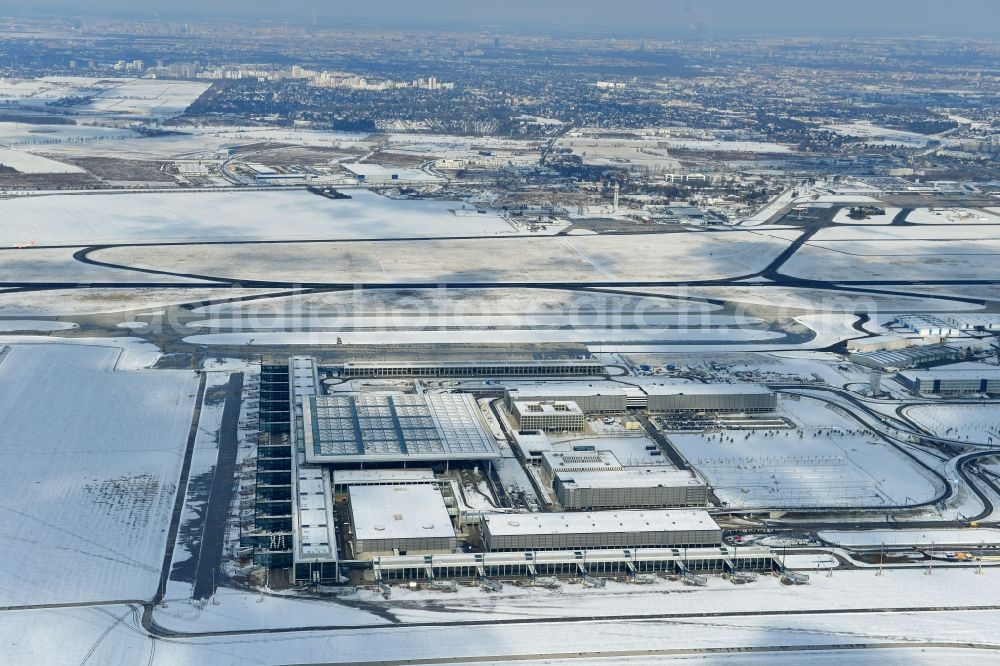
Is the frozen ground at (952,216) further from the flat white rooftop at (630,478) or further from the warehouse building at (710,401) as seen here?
the flat white rooftop at (630,478)

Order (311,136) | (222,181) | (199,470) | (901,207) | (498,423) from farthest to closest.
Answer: (311,136), (222,181), (901,207), (498,423), (199,470)

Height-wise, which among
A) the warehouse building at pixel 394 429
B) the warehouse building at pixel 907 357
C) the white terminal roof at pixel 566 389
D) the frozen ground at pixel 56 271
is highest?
the warehouse building at pixel 394 429

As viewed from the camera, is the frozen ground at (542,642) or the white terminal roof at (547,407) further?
the white terminal roof at (547,407)

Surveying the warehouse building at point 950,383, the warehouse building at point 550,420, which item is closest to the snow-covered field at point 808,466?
the warehouse building at point 550,420

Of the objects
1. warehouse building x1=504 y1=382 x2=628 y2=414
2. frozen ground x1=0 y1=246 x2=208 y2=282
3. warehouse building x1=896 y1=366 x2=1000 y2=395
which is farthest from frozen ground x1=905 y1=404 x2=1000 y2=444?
frozen ground x1=0 y1=246 x2=208 y2=282

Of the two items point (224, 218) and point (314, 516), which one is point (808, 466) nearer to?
point (314, 516)

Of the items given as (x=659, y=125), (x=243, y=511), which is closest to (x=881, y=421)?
(x=243, y=511)

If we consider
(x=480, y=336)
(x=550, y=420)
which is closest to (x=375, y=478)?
(x=550, y=420)

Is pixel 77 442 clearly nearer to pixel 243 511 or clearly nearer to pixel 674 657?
pixel 243 511
